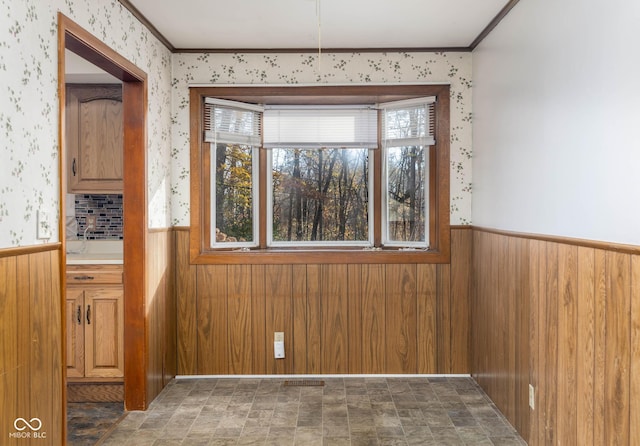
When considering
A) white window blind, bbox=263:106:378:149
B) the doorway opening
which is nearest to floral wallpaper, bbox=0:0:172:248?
the doorway opening

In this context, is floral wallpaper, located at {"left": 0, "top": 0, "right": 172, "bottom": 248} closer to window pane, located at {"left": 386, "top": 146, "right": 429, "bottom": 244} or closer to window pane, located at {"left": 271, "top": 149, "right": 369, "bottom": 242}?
window pane, located at {"left": 271, "top": 149, "right": 369, "bottom": 242}

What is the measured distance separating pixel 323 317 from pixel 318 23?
217cm

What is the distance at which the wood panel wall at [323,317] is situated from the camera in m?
4.15

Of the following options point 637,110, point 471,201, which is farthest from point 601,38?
point 471,201

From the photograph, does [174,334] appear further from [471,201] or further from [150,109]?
[471,201]

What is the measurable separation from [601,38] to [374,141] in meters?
2.34

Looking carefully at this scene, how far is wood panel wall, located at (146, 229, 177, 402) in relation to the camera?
3.62 meters

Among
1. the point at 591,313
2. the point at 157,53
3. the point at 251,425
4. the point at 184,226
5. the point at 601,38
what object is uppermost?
the point at 157,53

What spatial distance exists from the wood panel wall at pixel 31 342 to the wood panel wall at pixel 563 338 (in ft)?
7.45

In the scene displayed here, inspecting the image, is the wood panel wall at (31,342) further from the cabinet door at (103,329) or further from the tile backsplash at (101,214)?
the tile backsplash at (101,214)

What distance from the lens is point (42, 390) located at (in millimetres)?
2242

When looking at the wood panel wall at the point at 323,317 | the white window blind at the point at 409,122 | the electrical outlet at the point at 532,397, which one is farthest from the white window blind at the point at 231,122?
the electrical outlet at the point at 532,397

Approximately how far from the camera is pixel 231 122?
14.0ft

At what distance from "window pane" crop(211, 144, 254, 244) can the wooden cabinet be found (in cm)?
93
